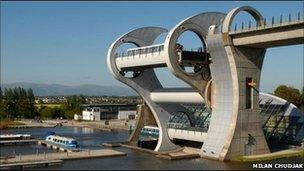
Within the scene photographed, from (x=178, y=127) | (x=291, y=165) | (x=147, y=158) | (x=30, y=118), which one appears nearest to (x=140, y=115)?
(x=178, y=127)

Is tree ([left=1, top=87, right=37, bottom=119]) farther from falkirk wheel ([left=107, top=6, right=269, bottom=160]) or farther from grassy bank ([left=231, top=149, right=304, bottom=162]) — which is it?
grassy bank ([left=231, top=149, right=304, bottom=162])

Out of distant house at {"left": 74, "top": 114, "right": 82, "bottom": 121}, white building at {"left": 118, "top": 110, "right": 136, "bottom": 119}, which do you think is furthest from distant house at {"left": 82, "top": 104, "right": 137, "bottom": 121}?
distant house at {"left": 74, "top": 114, "right": 82, "bottom": 121}

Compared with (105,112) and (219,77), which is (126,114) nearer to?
(105,112)

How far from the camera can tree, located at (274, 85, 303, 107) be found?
104438 millimetres

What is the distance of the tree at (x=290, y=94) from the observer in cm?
10444

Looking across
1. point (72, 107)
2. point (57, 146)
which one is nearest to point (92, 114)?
point (72, 107)

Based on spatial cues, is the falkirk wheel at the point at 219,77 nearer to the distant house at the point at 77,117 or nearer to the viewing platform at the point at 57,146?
the viewing platform at the point at 57,146

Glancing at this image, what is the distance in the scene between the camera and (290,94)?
346 ft

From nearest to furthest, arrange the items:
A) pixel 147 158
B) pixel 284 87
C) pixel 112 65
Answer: pixel 147 158, pixel 112 65, pixel 284 87

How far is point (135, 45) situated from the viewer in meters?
64.9

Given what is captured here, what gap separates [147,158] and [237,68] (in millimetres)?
15032

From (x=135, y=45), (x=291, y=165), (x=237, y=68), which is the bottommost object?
(x=291, y=165)

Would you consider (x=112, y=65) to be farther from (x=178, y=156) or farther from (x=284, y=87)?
(x=284, y=87)

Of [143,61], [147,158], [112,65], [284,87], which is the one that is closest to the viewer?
[147,158]
